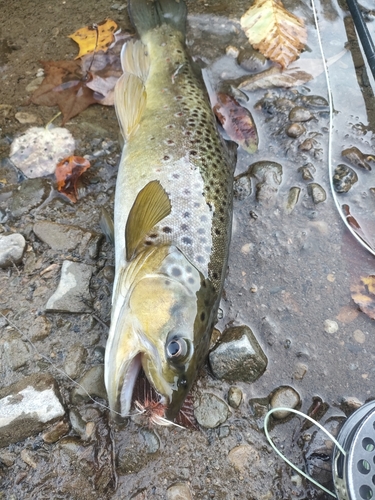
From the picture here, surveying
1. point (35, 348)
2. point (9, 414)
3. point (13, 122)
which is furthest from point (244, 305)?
point (13, 122)

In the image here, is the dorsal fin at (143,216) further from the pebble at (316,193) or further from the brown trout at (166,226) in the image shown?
the pebble at (316,193)

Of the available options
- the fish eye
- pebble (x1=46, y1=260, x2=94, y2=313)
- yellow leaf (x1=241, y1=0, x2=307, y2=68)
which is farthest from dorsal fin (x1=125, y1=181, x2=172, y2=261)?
yellow leaf (x1=241, y1=0, x2=307, y2=68)

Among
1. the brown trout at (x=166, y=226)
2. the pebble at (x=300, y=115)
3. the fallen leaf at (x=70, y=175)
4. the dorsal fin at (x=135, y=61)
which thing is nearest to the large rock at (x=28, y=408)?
the brown trout at (x=166, y=226)

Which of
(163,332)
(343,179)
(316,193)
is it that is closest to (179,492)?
(163,332)

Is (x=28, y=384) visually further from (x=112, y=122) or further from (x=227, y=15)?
(x=227, y=15)

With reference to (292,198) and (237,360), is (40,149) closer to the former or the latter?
(292,198)
